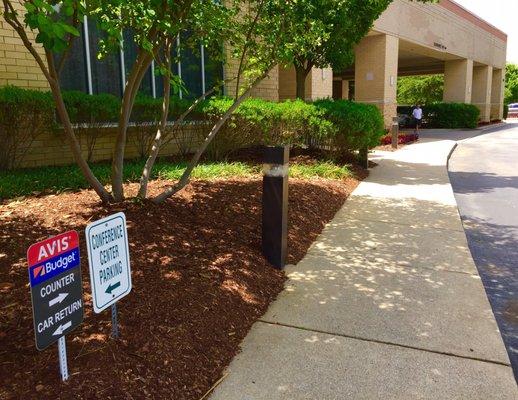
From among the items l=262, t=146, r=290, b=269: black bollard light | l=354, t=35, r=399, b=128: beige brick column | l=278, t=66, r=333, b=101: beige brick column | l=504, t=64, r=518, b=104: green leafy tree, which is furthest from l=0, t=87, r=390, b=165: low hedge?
l=504, t=64, r=518, b=104: green leafy tree

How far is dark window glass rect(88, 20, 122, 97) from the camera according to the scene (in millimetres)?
8906

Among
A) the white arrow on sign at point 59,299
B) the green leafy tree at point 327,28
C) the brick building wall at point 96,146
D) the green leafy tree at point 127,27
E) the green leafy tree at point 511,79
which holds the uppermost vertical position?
the green leafy tree at point 511,79

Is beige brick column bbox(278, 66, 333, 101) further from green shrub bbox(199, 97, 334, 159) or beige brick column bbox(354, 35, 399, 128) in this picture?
green shrub bbox(199, 97, 334, 159)

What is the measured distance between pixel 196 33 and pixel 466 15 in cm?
3030

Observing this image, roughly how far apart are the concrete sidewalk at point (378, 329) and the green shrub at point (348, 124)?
13.7 ft

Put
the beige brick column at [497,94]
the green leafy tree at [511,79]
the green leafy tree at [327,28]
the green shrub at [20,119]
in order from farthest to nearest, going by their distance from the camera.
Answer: the green leafy tree at [511,79] < the beige brick column at [497,94] < the green leafy tree at [327,28] < the green shrub at [20,119]

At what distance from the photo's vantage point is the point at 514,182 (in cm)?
1070

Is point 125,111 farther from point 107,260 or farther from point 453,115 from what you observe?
point 453,115

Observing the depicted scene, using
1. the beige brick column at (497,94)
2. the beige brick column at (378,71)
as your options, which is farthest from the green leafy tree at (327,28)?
Answer: the beige brick column at (497,94)

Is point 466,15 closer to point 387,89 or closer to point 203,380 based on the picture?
point 387,89

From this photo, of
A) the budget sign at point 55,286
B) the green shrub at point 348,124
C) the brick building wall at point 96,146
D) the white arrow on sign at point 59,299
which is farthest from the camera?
the green shrub at point 348,124

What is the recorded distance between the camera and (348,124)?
10086 millimetres

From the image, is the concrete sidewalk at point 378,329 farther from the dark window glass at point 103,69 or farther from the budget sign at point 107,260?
the dark window glass at point 103,69

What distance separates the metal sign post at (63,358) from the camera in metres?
2.51
